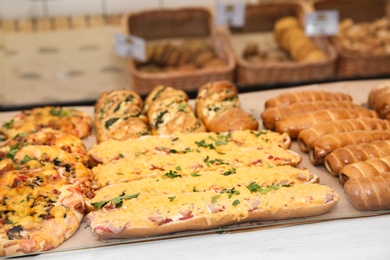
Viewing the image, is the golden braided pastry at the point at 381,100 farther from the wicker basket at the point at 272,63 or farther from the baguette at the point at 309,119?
the wicker basket at the point at 272,63

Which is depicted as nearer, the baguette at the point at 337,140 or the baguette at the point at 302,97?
the baguette at the point at 337,140

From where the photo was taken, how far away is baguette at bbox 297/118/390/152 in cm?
241

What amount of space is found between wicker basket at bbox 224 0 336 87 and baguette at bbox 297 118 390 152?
0.62m

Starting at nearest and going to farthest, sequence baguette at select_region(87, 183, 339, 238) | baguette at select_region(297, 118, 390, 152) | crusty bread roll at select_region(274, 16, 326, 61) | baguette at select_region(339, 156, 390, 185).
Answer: baguette at select_region(87, 183, 339, 238), baguette at select_region(339, 156, 390, 185), baguette at select_region(297, 118, 390, 152), crusty bread roll at select_region(274, 16, 326, 61)

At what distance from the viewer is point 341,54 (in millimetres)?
3498

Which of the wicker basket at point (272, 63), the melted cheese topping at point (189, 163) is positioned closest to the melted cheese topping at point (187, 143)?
the melted cheese topping at point (189, 163)

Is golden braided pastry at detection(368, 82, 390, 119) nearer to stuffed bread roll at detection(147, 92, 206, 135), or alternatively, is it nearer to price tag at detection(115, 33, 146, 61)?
stuffed bread roll at detection(147, 92, 206, 135)

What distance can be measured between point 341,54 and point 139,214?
2.09 meters

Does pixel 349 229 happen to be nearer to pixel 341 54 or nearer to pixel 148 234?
pixel 148 234

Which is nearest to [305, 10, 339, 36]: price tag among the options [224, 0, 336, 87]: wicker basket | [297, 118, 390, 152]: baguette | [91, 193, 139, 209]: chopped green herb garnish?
[224, 0, 336, 87]: wicker basket

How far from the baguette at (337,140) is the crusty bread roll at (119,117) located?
29.4 inches

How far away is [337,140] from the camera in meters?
2.35

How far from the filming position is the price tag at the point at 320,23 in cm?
346

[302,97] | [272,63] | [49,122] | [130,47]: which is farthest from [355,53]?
[49,122]
